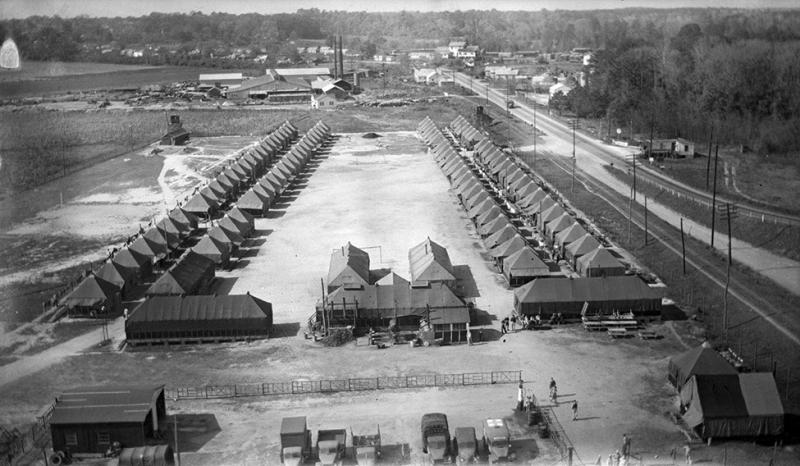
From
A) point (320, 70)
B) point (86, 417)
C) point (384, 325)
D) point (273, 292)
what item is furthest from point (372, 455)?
point (320, 70)

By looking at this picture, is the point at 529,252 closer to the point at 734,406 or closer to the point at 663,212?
the point at 734,406

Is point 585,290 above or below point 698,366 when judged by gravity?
above

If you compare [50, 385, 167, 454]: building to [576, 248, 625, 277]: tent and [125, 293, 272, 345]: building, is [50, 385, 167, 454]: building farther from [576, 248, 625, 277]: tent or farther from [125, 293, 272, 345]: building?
[576, 248, 625, 277]: tent

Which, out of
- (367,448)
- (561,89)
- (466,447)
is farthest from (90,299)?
(561,89)

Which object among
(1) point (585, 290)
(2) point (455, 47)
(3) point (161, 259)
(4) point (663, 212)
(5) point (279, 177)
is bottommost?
(3) point (161, 259)

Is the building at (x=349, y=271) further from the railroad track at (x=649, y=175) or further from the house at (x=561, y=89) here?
the house at (x=561, y=89)

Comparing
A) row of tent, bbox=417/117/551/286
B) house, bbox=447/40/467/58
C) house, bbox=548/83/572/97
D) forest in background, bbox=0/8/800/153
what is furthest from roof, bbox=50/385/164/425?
house, bbox=447/40/467/58

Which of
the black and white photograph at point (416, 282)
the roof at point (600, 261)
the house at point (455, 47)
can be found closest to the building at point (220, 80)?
the black and white photograph at point (416, 282)

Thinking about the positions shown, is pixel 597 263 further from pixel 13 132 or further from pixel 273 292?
pixel 13 132
